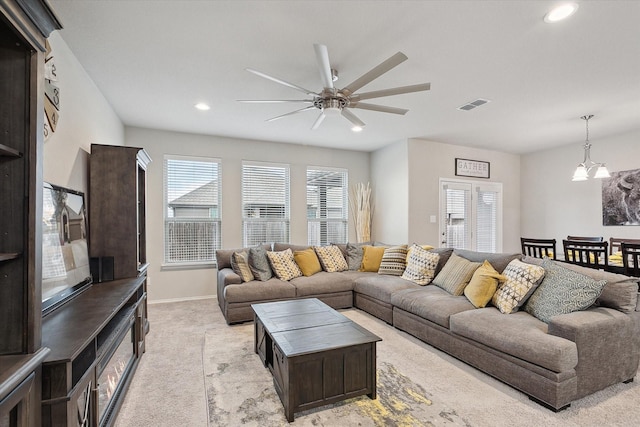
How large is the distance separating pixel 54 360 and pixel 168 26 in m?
2.20

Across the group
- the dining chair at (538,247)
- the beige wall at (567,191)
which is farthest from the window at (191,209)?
the beige wall at (567,191)

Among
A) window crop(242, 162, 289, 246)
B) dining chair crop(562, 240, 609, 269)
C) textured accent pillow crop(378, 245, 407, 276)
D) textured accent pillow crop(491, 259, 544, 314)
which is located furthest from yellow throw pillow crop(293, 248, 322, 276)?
dining chair crop(562, 240, 609, 269)

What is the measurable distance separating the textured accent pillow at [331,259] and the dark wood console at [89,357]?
268 centimetres

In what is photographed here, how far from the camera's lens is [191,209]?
5031 millimetres

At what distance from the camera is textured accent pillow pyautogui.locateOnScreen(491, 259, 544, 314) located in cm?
264

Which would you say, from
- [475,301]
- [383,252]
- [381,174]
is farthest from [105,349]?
[381,174]

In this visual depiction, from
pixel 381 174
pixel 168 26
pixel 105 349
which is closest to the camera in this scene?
pixel 105 349

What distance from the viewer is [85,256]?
260 cm

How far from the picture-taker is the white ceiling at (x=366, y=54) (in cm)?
209

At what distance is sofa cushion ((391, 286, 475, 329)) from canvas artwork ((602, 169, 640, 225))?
3.66 m

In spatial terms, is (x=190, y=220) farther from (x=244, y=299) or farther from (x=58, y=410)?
(x=58, y=410)

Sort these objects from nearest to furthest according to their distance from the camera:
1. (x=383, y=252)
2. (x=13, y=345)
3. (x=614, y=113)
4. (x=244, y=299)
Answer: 1. (x=13, y=345)
2. (x=244, y=299)
3. (x=614, y=113)
4. (x=383, y=252)

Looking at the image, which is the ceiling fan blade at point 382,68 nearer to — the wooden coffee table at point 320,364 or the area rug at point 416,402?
the wooden coffee table at point 320,364

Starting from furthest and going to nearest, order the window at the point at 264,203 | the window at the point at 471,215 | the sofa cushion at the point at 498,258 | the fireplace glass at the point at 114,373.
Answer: the window at the point at 471,215 < the window at the point at 264,203 < the sofa cushion at the point at 498,258 < the fireplace glass at the point at 114,373
